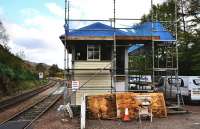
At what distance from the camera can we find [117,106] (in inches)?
883

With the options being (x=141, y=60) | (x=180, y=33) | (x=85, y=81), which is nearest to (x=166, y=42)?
(x=85, y=81)

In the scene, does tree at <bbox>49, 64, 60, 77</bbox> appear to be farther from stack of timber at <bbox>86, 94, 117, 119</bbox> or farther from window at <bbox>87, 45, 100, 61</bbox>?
stack of timber at <bbox>86, 94, 117, 119</bbox>

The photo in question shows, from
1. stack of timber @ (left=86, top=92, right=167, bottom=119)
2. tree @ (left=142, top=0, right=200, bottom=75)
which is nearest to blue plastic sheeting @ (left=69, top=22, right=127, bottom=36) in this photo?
stack of timber @ (left=86, top=92, right=167, bottom=119)

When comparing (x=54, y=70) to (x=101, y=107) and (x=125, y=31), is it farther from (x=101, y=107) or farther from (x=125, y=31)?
(x=101, y=107)

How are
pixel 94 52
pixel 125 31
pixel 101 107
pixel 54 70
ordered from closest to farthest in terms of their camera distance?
pixel 101 107 → pixel 125 31 → pixel 94 52 → pixel 54 70

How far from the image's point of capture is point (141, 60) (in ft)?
140

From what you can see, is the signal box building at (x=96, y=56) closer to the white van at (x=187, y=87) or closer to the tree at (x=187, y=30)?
the white van at (x=187, y=87)

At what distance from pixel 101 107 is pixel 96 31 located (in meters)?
4.87

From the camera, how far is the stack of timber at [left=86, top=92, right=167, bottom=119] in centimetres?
2234

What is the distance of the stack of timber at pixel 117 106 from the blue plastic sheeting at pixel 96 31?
4.10 metres

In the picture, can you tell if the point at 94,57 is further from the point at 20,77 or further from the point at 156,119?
the point at 20,77

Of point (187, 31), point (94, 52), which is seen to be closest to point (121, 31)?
point (94, 52)

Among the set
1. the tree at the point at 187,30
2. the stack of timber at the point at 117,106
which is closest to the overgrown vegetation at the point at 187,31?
the tree at the point at 187,30

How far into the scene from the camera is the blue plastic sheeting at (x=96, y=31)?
1003 inches
